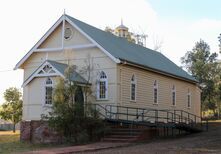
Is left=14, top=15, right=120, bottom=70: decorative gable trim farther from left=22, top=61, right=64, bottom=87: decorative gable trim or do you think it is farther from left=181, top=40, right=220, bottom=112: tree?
left=181, top=40, right=220, bottom=112: tree

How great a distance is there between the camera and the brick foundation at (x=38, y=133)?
2788 centimetres

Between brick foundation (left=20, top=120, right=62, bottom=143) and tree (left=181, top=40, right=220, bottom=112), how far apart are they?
32.7 meters

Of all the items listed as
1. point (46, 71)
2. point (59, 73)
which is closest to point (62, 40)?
point (46, 71)

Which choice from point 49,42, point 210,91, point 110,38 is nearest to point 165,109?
point 110,38

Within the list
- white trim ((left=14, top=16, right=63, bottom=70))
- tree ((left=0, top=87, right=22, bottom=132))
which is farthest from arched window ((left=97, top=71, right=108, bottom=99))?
tree ((left=0, top=87, right=22, bottom=132))

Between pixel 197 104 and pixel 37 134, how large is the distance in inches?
845

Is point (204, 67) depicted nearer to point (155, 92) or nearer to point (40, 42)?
point (155, 92)

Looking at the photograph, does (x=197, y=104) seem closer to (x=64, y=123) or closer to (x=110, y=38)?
(x=110, y=38)

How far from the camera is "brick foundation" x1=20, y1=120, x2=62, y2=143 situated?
91.5ft

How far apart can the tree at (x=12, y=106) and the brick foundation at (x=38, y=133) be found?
25684mm

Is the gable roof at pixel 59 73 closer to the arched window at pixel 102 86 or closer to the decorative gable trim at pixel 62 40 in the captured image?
the arched window at pixel 102 86

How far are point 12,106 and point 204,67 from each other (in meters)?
27.3

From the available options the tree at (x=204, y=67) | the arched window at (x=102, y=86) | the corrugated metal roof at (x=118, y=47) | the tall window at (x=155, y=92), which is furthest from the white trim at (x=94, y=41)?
the tree at (x=204, y=67)

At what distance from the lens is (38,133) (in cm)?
2877
